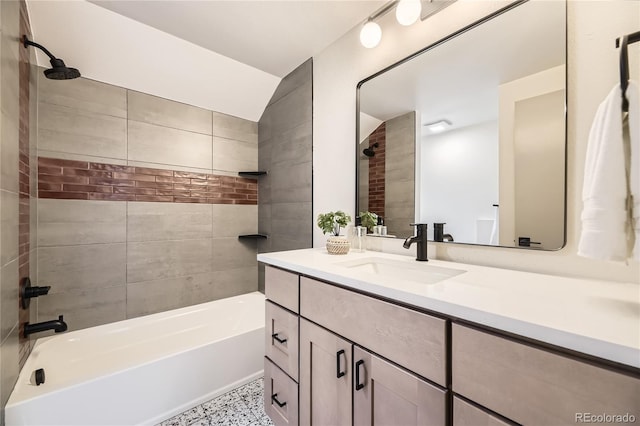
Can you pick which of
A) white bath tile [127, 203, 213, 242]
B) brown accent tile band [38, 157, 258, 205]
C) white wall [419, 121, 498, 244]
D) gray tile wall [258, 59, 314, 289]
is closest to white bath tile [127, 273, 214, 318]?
white bath tile [127, 203, 213, 242]

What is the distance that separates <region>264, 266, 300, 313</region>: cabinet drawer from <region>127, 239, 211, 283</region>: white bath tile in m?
1.38

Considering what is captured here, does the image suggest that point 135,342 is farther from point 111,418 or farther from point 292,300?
point 292,300

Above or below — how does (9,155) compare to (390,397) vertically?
above

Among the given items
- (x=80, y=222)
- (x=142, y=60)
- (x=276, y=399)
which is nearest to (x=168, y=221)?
(x=80, y=222)

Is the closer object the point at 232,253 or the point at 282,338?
the point at 282,338

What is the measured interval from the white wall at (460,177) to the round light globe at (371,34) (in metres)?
0.67

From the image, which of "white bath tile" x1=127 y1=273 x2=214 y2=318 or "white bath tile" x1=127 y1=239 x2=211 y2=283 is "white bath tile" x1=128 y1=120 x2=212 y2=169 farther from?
"white bath tile" x1=127 y1=273 x2=214 y2=318

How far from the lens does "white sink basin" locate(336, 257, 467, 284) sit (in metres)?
1.15

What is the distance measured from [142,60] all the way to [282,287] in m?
2.05

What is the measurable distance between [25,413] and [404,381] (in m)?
1.69

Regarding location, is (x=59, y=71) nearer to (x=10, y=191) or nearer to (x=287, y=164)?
(x=10, y=191)

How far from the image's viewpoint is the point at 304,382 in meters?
1.17

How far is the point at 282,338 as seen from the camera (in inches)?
52.1

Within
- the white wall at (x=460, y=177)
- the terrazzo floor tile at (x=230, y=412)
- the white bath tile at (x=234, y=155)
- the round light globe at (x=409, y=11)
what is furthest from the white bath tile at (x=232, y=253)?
the round light globe at (x=409, y=11)
